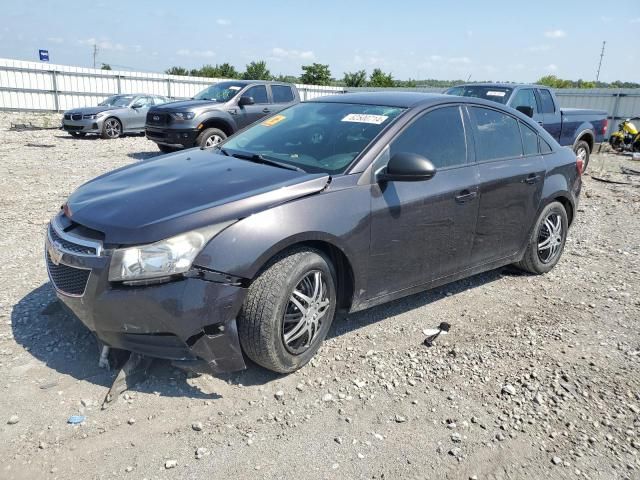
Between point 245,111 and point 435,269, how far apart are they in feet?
29.4

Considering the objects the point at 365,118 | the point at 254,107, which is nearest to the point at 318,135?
the point at 365,118

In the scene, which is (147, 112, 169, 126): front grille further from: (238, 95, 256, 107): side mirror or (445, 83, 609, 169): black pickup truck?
(445, 83, 609, 169): black pickup truck

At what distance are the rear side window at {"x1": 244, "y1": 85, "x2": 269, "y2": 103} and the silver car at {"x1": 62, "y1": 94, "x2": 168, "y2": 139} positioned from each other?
12.8 ft

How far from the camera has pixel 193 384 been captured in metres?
3.05

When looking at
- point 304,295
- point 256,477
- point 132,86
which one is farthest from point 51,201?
point 132,86

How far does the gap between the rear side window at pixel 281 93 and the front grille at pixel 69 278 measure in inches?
405

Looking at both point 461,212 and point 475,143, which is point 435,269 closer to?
point 461,212

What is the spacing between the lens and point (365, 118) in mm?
3846

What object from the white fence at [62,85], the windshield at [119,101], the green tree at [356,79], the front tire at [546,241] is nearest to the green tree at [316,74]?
the green tree at [356,79]

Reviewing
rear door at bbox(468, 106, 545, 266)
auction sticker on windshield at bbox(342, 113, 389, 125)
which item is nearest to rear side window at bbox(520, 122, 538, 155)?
rear door at bbox(468, 106, 545, 266)

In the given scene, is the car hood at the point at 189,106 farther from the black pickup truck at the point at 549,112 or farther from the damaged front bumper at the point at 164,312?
the damaged front bumper at the point at 164,312

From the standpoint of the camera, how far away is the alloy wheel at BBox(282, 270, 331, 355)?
3.10 meters

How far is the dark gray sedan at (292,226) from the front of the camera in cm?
272

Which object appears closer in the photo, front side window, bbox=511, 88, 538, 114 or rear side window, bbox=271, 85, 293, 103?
front side window, bbox=511, 88, 538, 114
